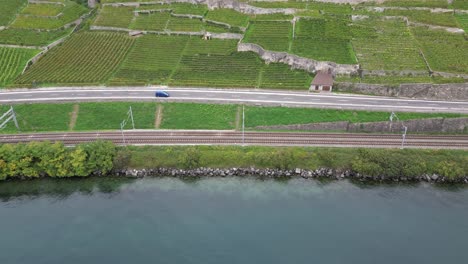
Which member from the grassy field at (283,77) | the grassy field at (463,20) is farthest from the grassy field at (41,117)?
the grassy field at (463,20)

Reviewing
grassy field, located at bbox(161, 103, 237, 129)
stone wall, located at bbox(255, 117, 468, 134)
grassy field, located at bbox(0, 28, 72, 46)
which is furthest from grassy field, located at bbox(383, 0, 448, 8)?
grassy field, located at bbox(0, 28, 72, 46)

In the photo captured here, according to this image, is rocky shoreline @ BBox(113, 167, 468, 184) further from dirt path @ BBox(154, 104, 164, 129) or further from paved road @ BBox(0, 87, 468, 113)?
paved road @ BBox(0, 87, 468, 113)

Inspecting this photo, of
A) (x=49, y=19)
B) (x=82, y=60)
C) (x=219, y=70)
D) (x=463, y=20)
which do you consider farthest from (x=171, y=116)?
(x=463, y=20)

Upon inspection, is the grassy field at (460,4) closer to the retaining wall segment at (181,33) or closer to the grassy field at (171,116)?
the grassy field at (171,116)

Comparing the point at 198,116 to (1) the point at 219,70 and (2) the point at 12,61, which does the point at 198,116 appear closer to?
(1) the point at 219,70

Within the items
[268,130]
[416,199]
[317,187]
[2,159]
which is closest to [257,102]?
[268,130]

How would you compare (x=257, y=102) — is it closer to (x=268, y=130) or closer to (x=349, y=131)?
(x=268, y=130)
